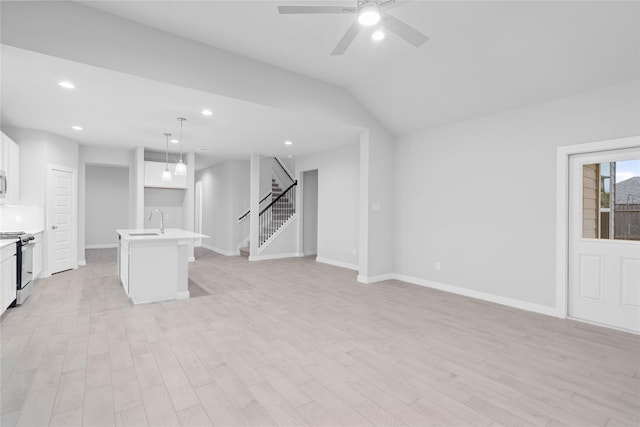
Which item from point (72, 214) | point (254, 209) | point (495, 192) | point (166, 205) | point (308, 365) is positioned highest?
point (495, 192)

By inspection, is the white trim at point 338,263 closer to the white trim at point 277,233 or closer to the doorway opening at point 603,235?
the white trim at point 277,233

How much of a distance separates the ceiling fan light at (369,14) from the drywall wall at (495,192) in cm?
321

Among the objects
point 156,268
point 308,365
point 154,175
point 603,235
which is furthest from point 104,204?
point 603,235

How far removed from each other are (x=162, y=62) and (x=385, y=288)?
4.66 meters

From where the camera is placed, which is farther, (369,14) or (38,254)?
(38,254)

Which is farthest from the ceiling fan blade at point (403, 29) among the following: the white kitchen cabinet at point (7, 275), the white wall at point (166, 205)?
the white wall at point (166, 205)

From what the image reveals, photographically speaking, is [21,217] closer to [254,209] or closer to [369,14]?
[254,209]

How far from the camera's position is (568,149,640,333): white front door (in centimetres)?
364

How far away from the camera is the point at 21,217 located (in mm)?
5883

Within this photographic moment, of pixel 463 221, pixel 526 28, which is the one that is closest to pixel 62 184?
pixel 463 221

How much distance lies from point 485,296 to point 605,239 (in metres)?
1.67

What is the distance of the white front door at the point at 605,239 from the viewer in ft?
11.9

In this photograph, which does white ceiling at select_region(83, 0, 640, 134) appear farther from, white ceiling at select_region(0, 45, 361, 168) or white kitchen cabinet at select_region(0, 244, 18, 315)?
white kitchen cabinet at select_region(0, 244, 18, 315)

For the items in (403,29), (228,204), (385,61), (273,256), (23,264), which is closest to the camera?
(403,29)
